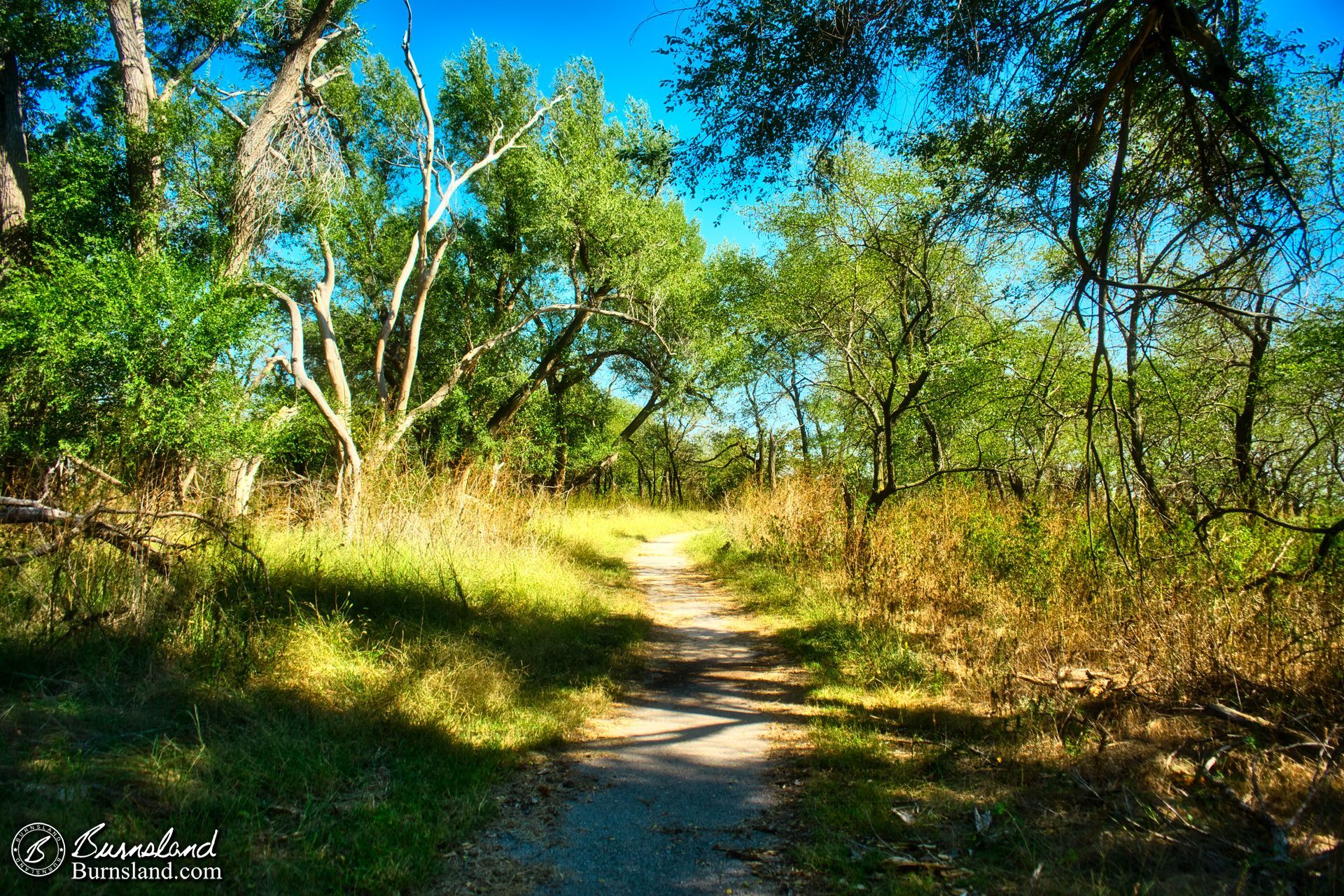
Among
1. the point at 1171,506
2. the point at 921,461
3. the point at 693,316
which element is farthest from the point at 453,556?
the point at 921,461

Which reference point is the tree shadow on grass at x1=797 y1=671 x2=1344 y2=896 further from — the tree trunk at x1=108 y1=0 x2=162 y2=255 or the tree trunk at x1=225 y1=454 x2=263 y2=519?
the tree trunk at x1=108 y1=0 x2=162 y2=255

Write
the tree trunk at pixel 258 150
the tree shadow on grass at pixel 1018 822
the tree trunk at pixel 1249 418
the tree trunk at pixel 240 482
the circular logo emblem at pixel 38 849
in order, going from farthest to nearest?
the tree trunk at pixel 258 150, the tree trunk at pixel 240 482, the tree trunk at pixel 1249 418, the tree shadow on grass at pixel 1018 822, the circular logo emblem at pixel 38 849

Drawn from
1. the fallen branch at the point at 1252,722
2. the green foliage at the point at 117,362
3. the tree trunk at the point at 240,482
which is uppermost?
the green foliage at the point at 117,362

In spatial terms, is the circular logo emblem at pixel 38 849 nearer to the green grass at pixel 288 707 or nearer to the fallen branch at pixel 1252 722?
the green grass at pixel 288 707

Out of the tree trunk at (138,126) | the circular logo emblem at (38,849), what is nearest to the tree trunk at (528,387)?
the tree trunk at (138,126)

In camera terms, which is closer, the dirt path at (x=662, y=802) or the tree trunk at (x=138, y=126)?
the dirt path at (x=662, y=802)

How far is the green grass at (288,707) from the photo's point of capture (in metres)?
2.59

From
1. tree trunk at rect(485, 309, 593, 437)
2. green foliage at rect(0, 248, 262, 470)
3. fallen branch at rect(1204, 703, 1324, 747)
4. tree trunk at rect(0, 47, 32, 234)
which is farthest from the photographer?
tree trunk at rect(485, 309, 593, 437)

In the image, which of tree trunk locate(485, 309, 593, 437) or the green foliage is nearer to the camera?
the green foliage

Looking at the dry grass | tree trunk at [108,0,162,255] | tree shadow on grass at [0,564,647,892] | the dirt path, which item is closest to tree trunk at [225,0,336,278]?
tree trunk at [108,0,162,255]

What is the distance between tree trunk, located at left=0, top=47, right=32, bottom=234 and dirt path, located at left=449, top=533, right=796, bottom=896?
33.5 ft

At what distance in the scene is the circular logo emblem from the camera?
7.09 feet

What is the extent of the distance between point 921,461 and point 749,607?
12079 mm

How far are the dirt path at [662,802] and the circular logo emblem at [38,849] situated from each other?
150cm
